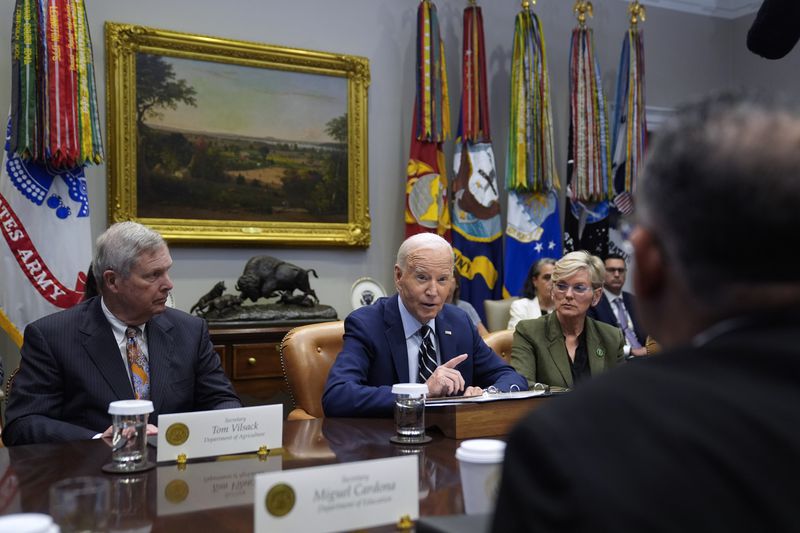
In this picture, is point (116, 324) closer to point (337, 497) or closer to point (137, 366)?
point (137, 366)

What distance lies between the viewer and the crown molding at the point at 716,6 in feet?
24.9

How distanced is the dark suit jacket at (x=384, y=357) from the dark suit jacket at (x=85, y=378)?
45 centimetres

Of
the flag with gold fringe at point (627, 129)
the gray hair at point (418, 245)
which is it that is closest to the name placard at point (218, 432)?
the gray hair at point (418, 245)

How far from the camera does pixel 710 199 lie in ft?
2.21

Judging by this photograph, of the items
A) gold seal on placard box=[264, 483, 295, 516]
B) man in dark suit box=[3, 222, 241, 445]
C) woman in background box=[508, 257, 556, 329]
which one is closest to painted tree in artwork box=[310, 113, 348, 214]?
woman in background box=[508, 257, 556, 329]

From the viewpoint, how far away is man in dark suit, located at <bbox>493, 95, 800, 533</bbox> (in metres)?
0.61

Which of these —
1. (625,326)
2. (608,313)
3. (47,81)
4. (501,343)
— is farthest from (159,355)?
(625,326)

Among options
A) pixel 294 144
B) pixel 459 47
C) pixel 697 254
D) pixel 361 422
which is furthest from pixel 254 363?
pixel 697 254

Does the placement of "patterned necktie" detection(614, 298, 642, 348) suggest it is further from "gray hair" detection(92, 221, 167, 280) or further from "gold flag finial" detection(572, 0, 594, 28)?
"gray hair" detection(92, 221, 167, 280)

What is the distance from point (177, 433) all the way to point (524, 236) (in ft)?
15.5

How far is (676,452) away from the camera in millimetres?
612

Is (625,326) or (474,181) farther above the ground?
(474,181)

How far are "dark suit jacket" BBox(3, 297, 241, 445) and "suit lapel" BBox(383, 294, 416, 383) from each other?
59 cm

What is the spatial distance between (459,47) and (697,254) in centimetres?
606
